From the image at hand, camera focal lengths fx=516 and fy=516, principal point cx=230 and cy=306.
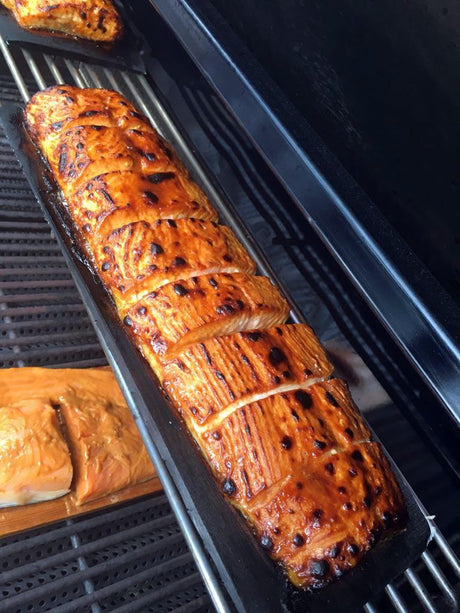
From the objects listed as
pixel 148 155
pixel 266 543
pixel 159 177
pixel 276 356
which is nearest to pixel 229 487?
pixel 266 543

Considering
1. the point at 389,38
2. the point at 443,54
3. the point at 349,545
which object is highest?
the point at 389,38

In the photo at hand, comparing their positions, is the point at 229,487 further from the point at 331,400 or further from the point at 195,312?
the point at 195,312

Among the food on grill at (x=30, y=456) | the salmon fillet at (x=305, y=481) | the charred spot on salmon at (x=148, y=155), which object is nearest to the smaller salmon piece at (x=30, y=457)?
the food on grill at (x=30, y=456)

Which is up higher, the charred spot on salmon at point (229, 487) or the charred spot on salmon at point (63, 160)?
the charred spot on salmon at point (63, 160)

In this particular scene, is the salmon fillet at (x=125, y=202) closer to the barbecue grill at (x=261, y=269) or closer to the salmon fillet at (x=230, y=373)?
the barbecue grill at (x=261, y=269)

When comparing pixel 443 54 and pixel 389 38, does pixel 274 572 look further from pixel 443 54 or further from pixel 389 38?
pixel 389 38

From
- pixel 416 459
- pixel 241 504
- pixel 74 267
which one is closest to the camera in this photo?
pixel 241 504

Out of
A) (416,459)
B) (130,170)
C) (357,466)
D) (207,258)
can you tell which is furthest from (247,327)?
(416,459)
